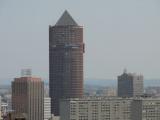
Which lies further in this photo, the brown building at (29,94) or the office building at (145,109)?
the brown building at (29,94)

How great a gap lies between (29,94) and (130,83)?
79.1 ft

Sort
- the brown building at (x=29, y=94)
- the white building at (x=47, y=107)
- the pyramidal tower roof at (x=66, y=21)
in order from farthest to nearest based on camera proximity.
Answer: the pyramidal tower roof at (x=66, y=21), the white building at (x=47, y=107), the brown building at (x=29, y=94)

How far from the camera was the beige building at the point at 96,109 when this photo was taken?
47281 mm

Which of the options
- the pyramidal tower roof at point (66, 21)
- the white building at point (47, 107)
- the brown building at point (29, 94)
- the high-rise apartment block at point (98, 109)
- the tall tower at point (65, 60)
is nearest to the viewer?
the high-rise apartment block at point (98, 109)

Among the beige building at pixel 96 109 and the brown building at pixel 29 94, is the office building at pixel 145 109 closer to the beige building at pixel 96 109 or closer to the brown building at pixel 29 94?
the beige building at pixel 96 109

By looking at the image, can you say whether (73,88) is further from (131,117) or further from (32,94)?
(131,117)

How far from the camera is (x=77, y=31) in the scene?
3184 inches

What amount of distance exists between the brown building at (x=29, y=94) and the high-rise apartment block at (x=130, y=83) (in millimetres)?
18002

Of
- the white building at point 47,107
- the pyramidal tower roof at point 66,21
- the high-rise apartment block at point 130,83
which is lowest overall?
the white building at point 47,107

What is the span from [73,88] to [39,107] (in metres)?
11.5

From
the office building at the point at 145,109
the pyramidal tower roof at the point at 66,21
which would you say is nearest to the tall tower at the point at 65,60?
the pyramidal tower roof at the point at 66,21

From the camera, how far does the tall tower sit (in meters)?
76.4

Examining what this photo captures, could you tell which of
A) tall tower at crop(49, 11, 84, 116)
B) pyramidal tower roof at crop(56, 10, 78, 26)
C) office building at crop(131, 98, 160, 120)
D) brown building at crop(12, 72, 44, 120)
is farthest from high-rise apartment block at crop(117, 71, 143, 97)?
office building at crop(131, 98, 160, 120)

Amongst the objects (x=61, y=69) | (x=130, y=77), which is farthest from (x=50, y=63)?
(x=130, y=77)
